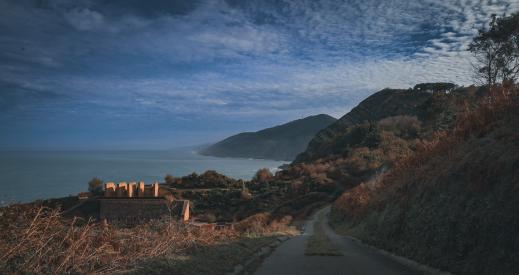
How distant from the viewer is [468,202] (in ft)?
27.7

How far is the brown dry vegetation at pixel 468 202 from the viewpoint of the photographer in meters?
7.14

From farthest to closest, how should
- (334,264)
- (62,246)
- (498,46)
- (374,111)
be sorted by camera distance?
(374,111), (498,46), (334,264), (62,246)

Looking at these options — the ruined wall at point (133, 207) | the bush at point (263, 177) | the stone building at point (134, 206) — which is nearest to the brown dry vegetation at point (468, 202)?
the stone building at point (134, 206)

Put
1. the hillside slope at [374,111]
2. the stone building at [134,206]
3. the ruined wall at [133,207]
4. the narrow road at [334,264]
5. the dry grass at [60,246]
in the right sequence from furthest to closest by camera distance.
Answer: the hillside slope at [374,111]
the ruined wall at [133,207]
the stone building at [134,206]
the narrow road at [334,264]
the dry grass at [60,246]

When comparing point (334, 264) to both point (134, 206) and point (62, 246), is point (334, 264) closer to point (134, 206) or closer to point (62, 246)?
point (62, 246)

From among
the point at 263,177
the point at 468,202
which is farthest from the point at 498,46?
the point at 263,177

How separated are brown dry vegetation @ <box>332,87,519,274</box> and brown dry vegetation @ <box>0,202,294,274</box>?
17.7 ft

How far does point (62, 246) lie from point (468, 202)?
7.14 meters

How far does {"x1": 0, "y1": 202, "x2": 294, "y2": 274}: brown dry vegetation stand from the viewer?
576 centimetres

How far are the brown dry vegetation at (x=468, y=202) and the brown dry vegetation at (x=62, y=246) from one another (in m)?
5.39

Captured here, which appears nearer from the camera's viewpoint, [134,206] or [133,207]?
[133,207]

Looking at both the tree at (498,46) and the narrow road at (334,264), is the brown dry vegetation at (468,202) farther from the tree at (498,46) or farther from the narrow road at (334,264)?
the tree at (498,46)

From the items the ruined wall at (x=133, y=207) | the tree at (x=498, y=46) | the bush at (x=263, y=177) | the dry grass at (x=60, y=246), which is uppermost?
the tree at (x=498, y=46)

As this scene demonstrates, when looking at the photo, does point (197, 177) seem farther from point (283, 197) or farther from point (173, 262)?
point (173, 262)
